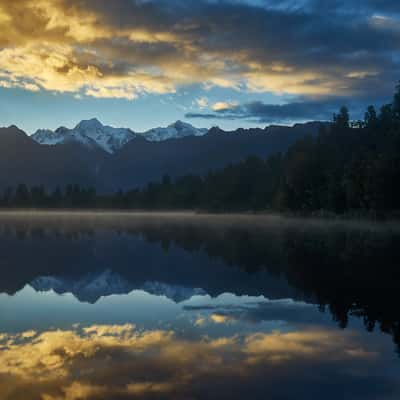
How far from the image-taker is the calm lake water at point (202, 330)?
10.6 metres

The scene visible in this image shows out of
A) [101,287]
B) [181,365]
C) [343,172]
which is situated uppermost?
[343,172]

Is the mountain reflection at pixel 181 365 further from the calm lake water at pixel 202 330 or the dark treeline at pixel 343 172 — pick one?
→ the dark treeline at pixel 343 172

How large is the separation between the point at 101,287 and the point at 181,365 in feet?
40.7

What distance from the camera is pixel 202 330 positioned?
50.8 ft

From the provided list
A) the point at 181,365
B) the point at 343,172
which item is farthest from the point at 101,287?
the point at 343,172

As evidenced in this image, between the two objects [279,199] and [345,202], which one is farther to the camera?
[279,199]

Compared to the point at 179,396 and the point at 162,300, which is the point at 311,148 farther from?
the point at 179,396

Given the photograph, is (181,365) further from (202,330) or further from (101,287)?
(101,287)

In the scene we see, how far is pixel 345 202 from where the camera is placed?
314ft

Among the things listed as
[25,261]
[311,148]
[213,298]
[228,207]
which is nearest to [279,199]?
[311,148]

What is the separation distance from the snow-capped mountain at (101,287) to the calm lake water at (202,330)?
5cm

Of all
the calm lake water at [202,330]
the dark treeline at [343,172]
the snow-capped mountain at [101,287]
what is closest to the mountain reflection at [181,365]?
the calm lake water at [202,330]

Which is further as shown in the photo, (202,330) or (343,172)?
(343,172)

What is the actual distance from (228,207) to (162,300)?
15086 centimetres
